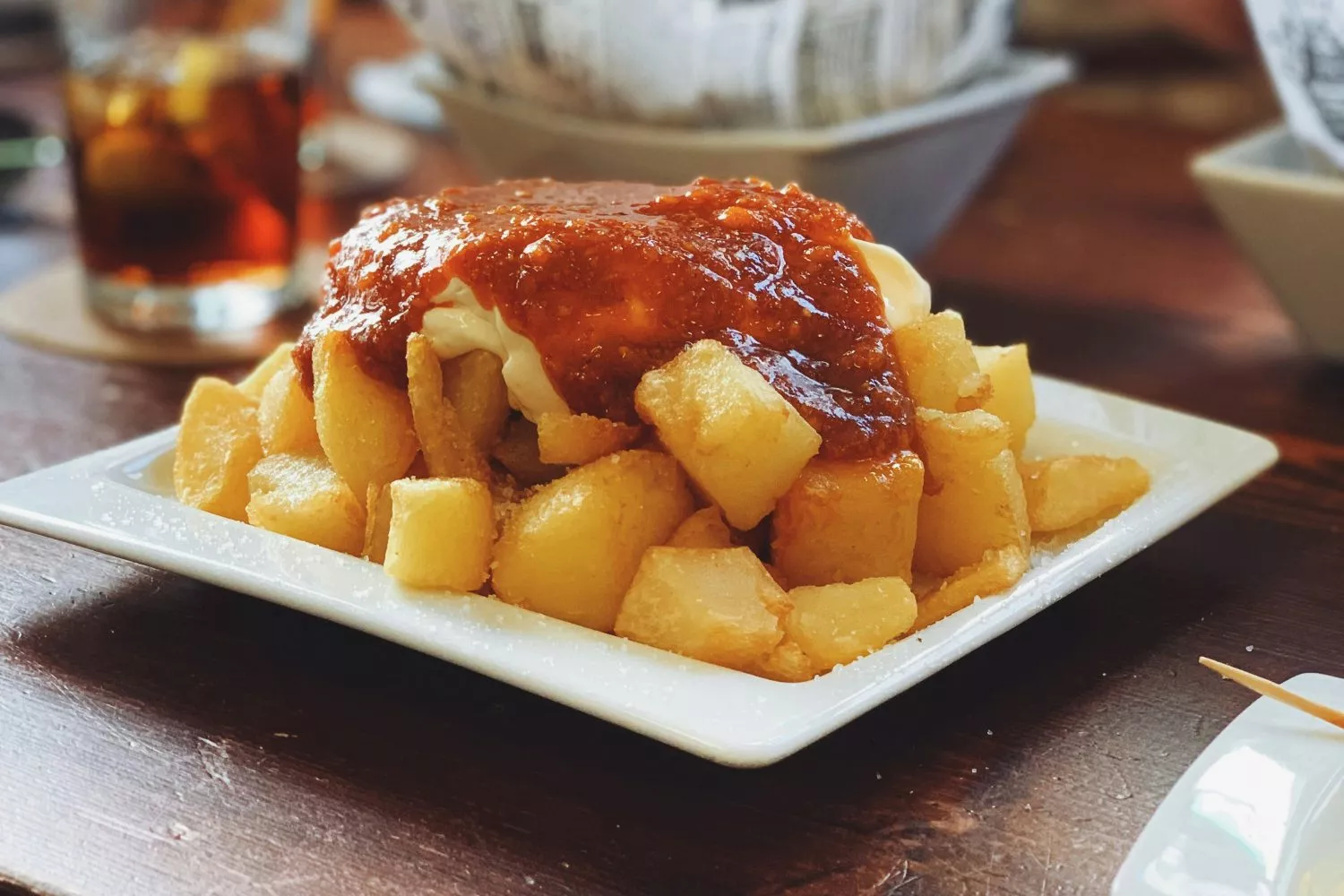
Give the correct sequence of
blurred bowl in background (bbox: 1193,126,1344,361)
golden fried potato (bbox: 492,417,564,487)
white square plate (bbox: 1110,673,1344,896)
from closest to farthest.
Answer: white square plate (bbox: 1110,673,1344,896) → golden fried potato (bbox: 492,417,564,487) → blurred bowl in background (bbox: 1193,126,1344,361)

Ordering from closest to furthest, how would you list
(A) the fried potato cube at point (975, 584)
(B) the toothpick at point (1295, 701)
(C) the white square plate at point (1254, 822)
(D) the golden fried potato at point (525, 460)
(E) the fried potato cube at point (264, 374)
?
(C) the white square plate at point (1254, 822), (B) the toothpick at point (1295, 701), (A) the fried potato cube at point (975, 584), (D) the golden fried potato at point (525, 460), (E) the fried potato cube at point (264, 374)

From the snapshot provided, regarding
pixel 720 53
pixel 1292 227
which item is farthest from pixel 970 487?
pixel 720 53

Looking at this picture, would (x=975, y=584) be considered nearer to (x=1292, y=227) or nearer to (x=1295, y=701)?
(x=1295, y=701)

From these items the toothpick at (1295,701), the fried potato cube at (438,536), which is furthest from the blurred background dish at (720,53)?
the toothpick at (1295,701)

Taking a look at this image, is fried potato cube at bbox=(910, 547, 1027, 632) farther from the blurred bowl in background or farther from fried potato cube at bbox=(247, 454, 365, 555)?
the blurred bowl in background

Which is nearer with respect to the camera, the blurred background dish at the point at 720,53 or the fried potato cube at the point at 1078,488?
the fried potato cube at the point at 1078,488

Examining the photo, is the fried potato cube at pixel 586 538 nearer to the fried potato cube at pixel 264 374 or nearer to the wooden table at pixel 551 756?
the wooden table at pixel 551 756

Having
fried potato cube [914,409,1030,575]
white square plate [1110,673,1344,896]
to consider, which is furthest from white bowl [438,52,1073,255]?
white square plate [1110,673,1344,896]
